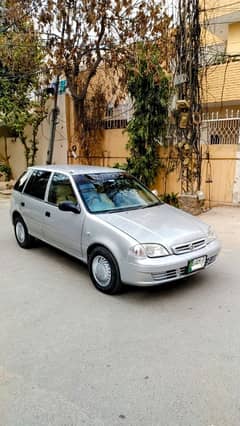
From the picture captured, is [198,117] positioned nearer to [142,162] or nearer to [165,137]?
[165,137]

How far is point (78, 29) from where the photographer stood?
385 inches

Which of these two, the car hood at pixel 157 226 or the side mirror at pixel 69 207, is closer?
the car hood at pixel 157 226

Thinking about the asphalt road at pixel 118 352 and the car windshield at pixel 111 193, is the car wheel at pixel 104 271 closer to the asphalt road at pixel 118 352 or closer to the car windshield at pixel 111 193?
the asphalt road at pixel 118 352

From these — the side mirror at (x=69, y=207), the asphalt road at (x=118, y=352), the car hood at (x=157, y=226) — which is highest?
the side mirror at (x=69, y=207)

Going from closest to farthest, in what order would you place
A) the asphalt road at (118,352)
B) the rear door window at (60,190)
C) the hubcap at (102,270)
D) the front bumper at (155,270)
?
the asphalt road at (118,352) → the front bumper at (155,270) → the hubcap at (102,270) → the rear door window at (60,190)

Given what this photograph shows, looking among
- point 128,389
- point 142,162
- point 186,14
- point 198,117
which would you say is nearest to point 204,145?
point 198,117

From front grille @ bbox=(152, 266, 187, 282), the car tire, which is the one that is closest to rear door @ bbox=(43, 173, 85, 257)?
the car tire

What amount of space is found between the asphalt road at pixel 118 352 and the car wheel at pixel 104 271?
0.14 metres

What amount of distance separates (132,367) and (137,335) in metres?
0.49

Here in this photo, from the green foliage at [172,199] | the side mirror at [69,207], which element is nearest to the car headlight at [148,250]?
the side mirror at [69,207]

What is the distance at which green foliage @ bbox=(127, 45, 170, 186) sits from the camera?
28.6ft

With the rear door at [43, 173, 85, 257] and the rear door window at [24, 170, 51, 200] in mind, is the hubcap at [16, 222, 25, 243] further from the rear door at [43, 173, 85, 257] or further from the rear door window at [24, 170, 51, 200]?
the rear door at [43, 173, 85, 257]

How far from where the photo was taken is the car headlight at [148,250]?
11.7 ft

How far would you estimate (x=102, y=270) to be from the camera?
13.1 ft
